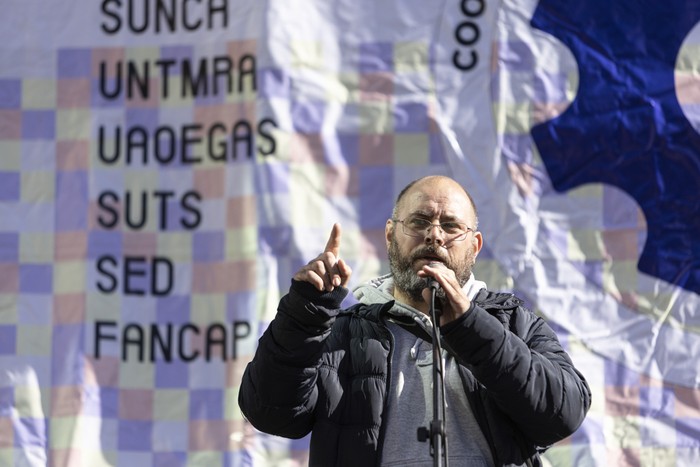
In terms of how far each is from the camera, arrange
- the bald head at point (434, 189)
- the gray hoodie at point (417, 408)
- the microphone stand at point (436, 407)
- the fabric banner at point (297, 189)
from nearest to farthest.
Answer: the microphone stand at point (436, 407), the gray hoodie at point (417, 408), the bald head at point (434, 189), the fabric banner at point (297, 189)

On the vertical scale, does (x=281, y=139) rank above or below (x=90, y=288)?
above

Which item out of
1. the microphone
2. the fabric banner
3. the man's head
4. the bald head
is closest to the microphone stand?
the microphone

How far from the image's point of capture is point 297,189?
3580mm

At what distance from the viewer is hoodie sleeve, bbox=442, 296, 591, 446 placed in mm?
2201

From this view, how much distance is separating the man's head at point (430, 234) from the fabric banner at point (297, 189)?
3.06 feet

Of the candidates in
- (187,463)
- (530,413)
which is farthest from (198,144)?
(530,413)

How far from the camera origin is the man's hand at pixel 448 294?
7.15 ft

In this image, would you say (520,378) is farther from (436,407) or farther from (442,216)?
(442,216)

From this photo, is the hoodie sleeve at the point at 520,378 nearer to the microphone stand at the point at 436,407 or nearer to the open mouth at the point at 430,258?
the microphone stand at the point at 436,407

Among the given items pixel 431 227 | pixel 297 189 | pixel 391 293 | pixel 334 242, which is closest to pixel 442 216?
pixel 431 227

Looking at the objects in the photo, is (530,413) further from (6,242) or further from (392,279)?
(6,242)

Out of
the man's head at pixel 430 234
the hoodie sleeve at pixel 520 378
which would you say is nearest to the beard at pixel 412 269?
the man's head at pixel 430 234

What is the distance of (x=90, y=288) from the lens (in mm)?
3631

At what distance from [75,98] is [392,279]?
159cm
